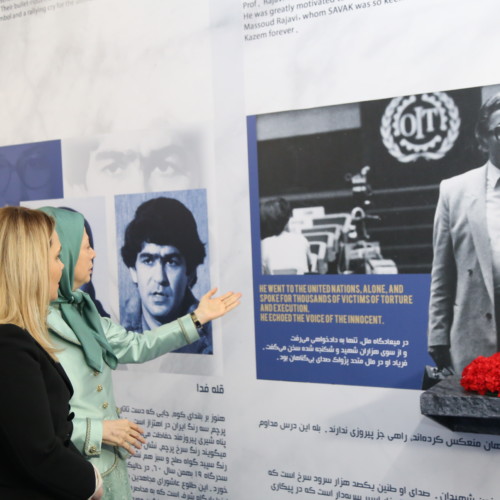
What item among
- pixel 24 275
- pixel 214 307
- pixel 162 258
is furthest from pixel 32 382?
pixel 162 258

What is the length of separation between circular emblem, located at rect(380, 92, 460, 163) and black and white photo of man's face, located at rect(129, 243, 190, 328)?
3.26 feet

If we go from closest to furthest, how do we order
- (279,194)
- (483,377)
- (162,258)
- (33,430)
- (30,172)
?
(33,430)
(483,377)
(279,194)
(162,258)
(30,172)

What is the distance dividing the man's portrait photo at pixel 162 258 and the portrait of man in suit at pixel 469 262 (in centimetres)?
93

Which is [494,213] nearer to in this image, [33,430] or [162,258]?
[162,258]

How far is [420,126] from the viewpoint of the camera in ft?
7.34

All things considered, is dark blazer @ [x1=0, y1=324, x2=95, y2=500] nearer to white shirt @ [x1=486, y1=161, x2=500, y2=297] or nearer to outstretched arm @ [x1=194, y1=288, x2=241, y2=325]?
outstretched arm @ [x1=194, y1=288, x2=241, y2=325]

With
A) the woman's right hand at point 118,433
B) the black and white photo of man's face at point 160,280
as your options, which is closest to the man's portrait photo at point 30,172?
the black and white photo of man's face at point 160,280

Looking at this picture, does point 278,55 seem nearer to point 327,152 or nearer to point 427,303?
point 327,152

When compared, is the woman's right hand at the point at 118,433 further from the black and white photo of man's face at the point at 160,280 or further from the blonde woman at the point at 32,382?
the black and white photo of man's face at the point at 160,280

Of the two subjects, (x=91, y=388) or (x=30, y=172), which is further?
(x=30, y=172)

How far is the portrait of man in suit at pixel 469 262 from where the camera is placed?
2.14m

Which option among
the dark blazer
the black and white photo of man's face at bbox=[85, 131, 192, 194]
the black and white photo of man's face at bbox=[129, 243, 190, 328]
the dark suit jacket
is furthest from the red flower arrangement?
the black and white photo of man's face at bbox=[85, 131, 192, 194]

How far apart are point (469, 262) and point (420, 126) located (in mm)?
484

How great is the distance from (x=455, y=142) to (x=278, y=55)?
748 millimetres
